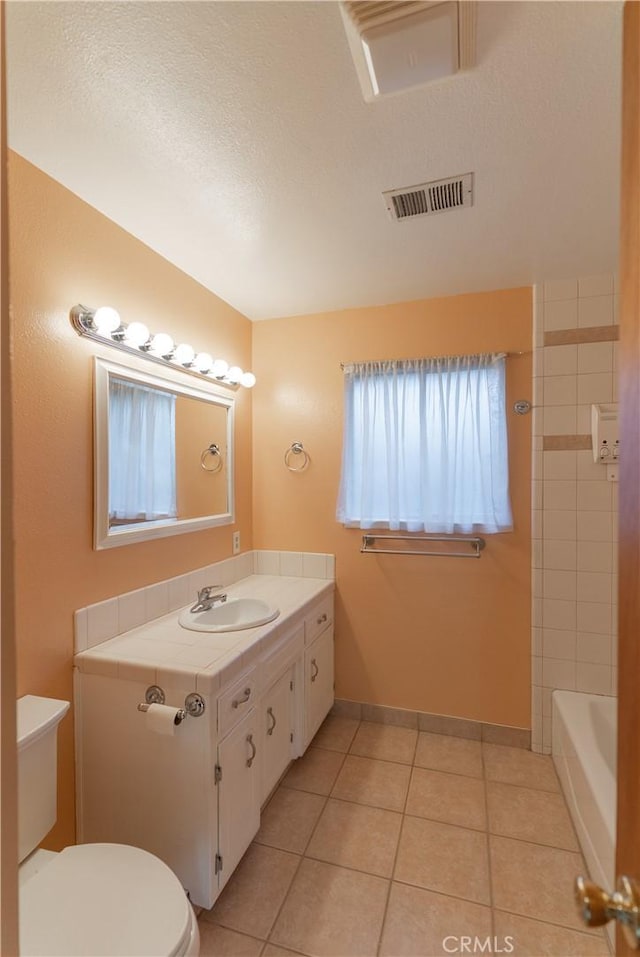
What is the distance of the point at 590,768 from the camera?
1.60 metres

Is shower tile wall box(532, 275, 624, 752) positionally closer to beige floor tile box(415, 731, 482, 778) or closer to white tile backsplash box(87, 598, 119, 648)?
beige floor tile box(415, 731, 482, 778)

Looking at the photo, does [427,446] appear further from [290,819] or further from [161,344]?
[290,819]

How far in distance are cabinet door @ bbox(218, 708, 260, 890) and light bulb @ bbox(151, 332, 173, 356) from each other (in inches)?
59.2

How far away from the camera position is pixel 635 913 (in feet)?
1.62

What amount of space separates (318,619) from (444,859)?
3.55 feet

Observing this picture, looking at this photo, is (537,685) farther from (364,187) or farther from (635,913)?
(364,187)

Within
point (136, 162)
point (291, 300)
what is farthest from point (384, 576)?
point (136, 162)

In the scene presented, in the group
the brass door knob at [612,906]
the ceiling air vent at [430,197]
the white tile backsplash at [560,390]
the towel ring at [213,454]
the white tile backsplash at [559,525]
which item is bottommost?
the brass door knob at [612,906]

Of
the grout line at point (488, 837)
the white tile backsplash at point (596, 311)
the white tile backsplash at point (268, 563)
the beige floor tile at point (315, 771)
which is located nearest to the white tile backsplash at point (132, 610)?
the white tile backsplash at point (268, 563)

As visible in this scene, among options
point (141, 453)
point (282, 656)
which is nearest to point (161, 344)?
point (141, 453)

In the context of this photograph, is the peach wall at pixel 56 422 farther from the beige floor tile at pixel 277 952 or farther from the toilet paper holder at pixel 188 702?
the beige floor tile at pixel 277 952

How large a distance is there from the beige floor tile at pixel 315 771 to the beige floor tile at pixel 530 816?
2.36ft

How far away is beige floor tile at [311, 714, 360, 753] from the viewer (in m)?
2.31

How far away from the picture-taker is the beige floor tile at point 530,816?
5.69 ft
